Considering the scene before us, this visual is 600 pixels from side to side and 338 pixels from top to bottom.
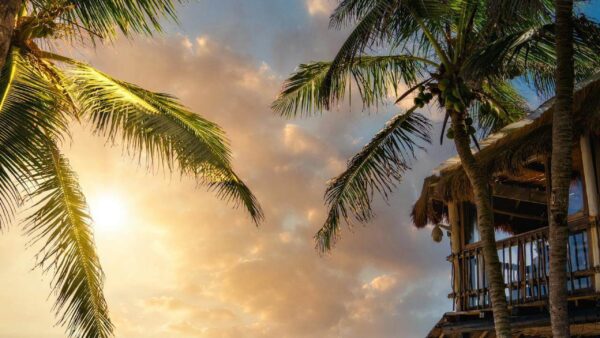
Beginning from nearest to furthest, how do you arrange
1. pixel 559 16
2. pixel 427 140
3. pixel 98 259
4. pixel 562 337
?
pixel 562 337 < pixel 559 16 < pixel 98 259 < pixel 427 140

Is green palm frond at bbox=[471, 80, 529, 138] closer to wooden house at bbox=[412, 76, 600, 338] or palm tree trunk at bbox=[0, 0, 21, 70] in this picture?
wooden house at bbox=[412, 76, 600, 338]

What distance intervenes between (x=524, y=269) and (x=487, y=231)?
1.72 metres

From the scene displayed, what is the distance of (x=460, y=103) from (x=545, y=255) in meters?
2.47

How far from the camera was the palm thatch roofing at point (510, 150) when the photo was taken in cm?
852

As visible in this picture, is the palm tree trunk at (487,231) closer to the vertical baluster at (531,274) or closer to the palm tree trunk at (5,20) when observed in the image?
the vertical baluster at (531,274)

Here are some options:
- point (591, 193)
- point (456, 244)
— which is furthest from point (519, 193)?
point (591, 193)

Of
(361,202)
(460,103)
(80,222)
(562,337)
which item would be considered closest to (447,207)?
(361,202)

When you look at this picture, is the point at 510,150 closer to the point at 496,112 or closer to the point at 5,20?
the point at 496,112

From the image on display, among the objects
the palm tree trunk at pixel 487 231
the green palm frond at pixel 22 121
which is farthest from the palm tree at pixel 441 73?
the green palm frond at pixel 22 121

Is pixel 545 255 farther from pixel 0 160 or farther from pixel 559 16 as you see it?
pixel 0 160

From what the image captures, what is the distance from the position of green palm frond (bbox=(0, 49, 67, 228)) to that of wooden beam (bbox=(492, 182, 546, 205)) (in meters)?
7.15

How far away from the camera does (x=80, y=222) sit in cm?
919

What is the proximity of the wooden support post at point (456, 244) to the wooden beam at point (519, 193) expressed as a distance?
0.82m

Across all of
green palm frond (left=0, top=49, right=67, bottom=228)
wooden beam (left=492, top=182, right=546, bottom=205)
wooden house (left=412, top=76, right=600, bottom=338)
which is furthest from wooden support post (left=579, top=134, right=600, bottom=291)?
green palm frond (left=0, top=49, right=67, bottom=228)
